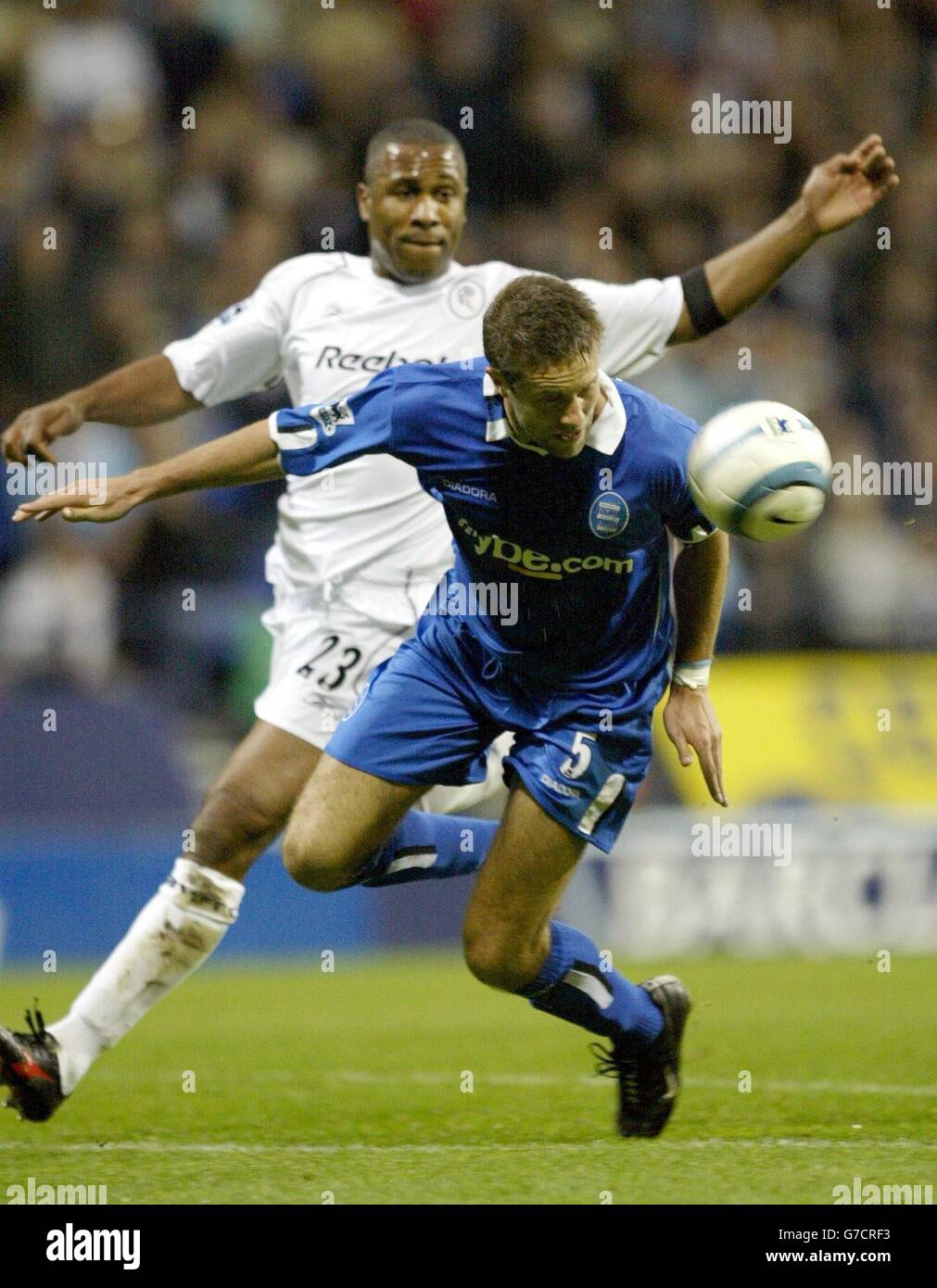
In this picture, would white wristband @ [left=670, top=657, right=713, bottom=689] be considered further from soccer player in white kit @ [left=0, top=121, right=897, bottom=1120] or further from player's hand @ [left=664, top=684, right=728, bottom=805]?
soccer player in white kit @ [left=0, top=121, right=897, bottom=1120]

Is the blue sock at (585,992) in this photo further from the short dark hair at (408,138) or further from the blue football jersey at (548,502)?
the short dark hair at (408,138)

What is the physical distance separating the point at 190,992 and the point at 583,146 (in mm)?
7038

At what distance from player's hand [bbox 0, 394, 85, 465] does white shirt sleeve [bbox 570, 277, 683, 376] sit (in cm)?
151

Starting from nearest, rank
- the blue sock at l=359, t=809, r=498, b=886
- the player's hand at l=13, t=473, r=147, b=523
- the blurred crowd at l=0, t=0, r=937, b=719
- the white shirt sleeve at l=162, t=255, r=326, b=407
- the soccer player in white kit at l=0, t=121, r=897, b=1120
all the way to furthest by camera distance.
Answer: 1. the player's hand at l=13, t=473, r=147, b=523
2. the blue sock at l=359, t=809, r=498, b=886
3. the soccer player in white kit at l=0, t=121, r=897, b=1120
4. the white shirt sleeve at l=162, t=255, r=326, b=407
5. the blurred crowd at l=0, t=0, r=937, b=719

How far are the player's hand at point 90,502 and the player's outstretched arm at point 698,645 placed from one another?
1.34 m

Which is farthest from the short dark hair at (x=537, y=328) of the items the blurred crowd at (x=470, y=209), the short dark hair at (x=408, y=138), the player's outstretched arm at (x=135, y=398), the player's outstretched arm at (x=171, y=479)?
the blurred crowd at (x=470, y=209)

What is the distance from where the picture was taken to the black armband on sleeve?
5.77 m

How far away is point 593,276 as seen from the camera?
12672mm

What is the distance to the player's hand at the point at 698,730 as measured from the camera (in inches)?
192

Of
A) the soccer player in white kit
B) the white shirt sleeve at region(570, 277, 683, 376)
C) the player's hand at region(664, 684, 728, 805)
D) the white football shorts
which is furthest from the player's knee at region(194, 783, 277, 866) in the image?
the white shirt sleeve at region(570, 277, 683, 376)

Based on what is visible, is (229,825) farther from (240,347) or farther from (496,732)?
(240,347)

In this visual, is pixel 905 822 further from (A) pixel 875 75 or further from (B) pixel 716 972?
(A) pixel 875 75

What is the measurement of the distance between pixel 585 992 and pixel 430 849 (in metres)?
0.61
